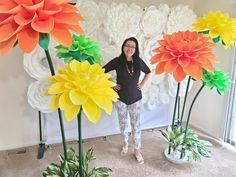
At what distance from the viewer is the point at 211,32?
96.7 inches

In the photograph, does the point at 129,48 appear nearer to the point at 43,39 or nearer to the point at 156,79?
the point at 156,79

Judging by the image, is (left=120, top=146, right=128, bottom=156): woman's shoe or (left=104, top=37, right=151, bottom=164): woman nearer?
(left=104, top=37, right=151, bottom=164): woman

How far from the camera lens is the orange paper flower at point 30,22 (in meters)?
1.06

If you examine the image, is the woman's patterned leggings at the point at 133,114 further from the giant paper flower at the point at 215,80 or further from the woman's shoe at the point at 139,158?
the giant paper flower at the point at 215,80

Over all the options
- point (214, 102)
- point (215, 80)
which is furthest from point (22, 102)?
point (214, 102)

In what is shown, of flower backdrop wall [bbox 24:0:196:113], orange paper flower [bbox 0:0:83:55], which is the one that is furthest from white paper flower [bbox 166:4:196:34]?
orange paper flower [bbox 0:0:83:55]

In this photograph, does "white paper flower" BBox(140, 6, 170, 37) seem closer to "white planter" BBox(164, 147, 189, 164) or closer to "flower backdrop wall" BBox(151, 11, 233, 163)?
"flower backdrop wall" BBox(151, 11, 233, 163)

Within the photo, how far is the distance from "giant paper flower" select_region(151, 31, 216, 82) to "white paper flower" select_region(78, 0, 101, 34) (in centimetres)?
102

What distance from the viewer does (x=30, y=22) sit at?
42.1 inches

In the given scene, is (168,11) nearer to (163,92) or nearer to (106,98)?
(163,92)

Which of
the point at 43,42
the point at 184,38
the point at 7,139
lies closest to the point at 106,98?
the point at 43,42

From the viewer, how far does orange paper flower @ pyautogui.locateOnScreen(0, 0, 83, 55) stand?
106cm

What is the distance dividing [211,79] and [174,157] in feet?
3.01

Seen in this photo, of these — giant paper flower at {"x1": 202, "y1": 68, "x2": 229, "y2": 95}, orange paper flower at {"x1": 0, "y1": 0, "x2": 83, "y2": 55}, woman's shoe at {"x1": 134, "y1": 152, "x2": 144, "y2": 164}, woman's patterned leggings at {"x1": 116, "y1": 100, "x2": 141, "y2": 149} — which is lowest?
woman's shoe at {"x1": 134, "y1": 152, "x2": 144, "y2": 164}
